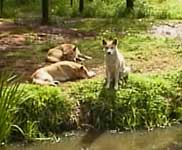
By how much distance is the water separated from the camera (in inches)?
342

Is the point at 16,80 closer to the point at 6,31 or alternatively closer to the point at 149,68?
the point at 149,68

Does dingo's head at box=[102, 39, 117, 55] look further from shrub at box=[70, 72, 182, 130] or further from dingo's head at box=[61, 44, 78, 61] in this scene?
dingo's head at box=[61, 44, 78, 61]

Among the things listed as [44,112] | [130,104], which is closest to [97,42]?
[130,104]

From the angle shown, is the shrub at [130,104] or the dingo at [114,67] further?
the dingo at [114,67]

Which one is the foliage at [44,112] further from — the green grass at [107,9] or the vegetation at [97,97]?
the green grass at [107,9]

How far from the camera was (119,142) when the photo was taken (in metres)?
8.95

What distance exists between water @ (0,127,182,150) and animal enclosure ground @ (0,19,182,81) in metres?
1.94

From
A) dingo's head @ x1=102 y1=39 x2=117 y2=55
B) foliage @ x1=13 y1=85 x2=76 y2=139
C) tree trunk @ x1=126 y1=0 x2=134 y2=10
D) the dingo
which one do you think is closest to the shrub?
the dingo

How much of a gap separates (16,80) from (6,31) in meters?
4.75

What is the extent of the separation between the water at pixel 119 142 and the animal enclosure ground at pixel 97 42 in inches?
76.4

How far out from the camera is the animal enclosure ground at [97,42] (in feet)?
37.9

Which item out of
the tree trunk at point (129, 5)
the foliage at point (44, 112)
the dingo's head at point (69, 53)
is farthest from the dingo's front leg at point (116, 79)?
the tree trunk at point (129, 5)

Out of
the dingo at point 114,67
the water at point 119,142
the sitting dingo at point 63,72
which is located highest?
the dingo at point 114,67

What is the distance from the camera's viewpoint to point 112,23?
54.4ft
